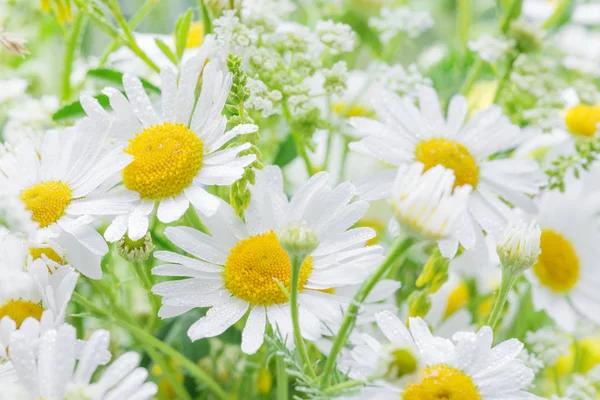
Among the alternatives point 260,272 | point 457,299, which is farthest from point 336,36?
point 457,299

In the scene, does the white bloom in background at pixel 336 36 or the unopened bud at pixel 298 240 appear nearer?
the unopened bud at pixel 298 240

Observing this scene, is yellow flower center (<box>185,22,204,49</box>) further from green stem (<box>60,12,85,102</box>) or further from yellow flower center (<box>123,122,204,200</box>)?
yellow flower center (<box>123,122,204,200</box>)

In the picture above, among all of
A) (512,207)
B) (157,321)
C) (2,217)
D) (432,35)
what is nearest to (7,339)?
(2,217)

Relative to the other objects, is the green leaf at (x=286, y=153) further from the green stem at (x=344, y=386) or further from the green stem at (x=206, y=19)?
the green stem at (x=344, y=386)

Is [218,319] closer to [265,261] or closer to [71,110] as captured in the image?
[265,261]

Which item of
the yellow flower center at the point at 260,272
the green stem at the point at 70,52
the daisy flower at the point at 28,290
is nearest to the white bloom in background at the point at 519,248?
the yellow flower center at the point at 260,272

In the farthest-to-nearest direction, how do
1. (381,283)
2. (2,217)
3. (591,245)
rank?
1. (591,245)
2. (381,283)
3. (2,217)

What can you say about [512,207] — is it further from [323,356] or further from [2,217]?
[2,217]
